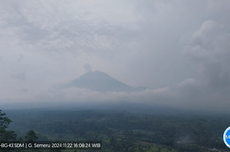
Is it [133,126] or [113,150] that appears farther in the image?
[133,126]

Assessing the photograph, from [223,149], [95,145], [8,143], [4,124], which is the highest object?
[4,124]

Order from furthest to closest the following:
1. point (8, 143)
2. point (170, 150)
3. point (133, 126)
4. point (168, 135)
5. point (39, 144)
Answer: point (133, 126) → point (168, 135) → point (170, 150) → point (39, 144) → point (8, 143)

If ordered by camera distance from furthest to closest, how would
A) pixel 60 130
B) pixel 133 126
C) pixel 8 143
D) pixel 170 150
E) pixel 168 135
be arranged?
pixel 133 126, pixel 60 130, pixel 168 135, pixel 170 150, pixel 8 143

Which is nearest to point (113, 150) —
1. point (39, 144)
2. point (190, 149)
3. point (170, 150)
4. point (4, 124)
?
point (170, 150)

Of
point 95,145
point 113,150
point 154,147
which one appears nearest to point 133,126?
point 154,147

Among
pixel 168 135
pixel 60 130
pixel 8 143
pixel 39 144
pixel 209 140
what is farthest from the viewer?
pixel 60 130

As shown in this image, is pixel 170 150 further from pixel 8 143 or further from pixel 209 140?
pixel 8 143

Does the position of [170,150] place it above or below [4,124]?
below

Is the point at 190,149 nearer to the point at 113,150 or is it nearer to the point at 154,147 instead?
the point at 154,147

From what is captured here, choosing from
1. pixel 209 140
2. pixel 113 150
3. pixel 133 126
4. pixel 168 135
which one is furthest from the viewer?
pixel 133 126
